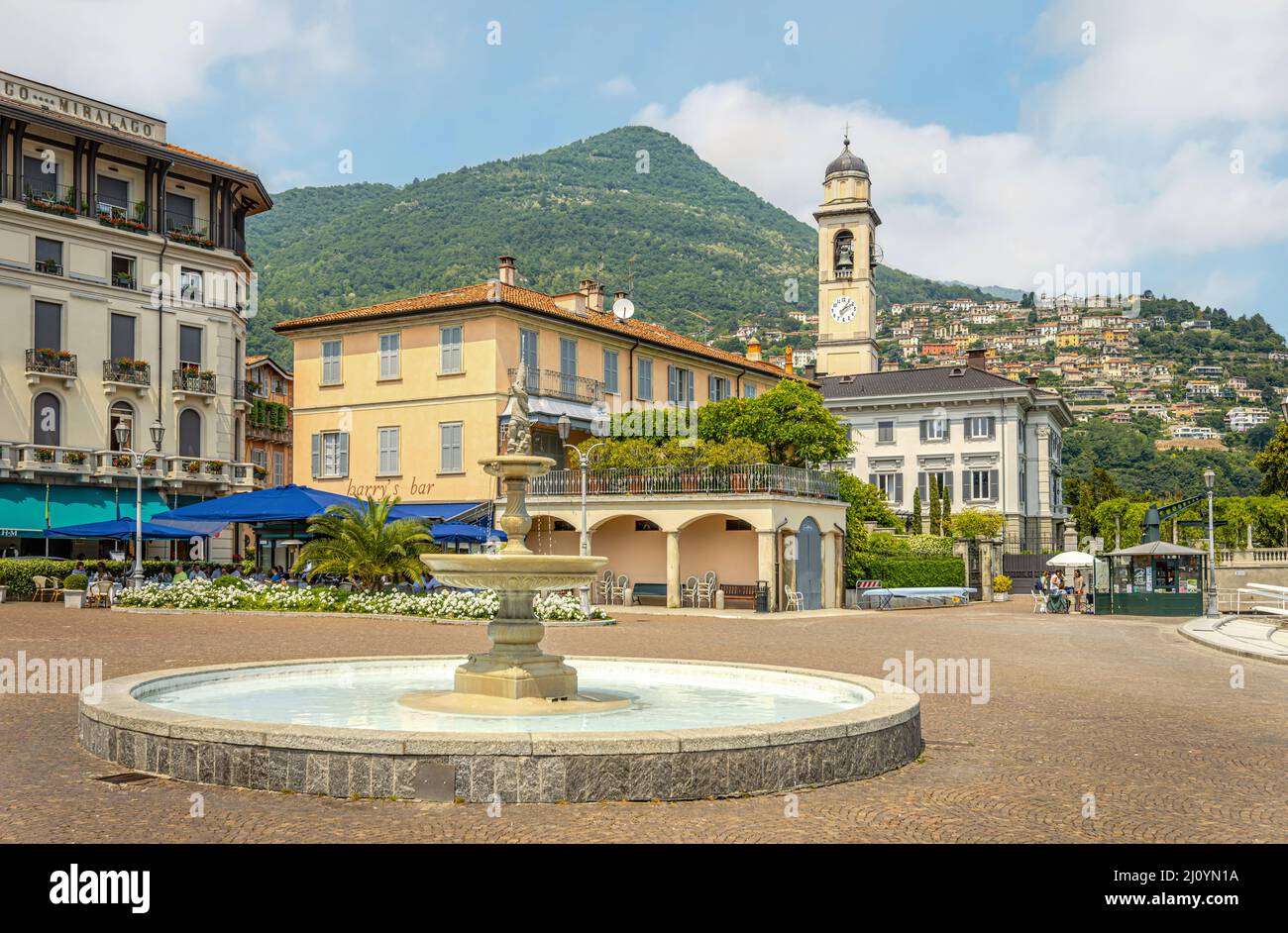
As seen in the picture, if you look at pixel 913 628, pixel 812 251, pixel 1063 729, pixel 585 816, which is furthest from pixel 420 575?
pixel 812 251

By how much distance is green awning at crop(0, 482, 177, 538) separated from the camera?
35.2 m

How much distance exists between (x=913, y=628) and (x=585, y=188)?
124m

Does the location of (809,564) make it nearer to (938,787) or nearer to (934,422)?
(938,787)

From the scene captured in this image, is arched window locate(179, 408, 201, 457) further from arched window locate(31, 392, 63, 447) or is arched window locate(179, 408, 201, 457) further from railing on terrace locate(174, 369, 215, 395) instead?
arched window locate(31, 392, 63, 447)

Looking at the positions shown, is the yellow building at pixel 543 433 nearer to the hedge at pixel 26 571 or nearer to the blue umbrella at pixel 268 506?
the blue umbrella at pixel 268 506

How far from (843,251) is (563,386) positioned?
44.4 meters

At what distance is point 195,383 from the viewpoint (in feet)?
137

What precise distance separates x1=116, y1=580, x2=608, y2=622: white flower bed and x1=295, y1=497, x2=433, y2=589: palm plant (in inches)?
24.3

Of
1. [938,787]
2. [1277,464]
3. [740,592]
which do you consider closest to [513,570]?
[938,787]

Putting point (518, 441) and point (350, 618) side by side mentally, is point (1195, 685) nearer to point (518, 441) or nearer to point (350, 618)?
point (518, 441)

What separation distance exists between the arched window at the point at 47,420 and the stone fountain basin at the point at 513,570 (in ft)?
105

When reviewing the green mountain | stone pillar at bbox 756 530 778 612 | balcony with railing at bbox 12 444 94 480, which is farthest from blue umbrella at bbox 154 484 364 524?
the green mountain

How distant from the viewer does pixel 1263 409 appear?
12900 centimetres

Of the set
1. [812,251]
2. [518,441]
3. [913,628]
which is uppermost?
[812,251]
